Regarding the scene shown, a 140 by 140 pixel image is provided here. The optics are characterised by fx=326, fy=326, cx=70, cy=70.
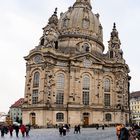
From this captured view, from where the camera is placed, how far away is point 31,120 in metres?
63.1

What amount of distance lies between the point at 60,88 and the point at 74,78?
3526 millimetres

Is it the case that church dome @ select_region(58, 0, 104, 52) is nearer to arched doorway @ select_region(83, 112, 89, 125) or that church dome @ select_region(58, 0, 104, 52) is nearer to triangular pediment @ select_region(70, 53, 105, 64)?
triangular pediment @ select_region(70, 53, 105, 64)

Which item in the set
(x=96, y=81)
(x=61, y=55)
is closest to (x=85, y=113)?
(x=96, y=81)

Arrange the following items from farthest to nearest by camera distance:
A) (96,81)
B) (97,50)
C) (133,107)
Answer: (133,107) → (97,50) → (96,81)

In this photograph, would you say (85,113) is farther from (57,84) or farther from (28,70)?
(28,70)

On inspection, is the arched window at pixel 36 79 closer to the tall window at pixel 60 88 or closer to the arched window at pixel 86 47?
the tall window at pixel 60 88

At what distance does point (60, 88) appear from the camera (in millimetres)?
65250

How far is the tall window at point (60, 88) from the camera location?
64.4 metres

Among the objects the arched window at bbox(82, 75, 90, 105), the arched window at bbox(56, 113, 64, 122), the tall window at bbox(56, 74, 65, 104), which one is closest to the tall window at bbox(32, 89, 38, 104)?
the tall window at bbox(56, 74, 65, 104)

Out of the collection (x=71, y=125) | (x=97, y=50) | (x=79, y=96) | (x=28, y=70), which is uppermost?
(x=97, y=50)

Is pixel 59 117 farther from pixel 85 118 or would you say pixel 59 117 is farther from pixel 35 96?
pixel 35 96

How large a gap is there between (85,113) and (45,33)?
1880cm

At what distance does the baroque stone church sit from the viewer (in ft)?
206

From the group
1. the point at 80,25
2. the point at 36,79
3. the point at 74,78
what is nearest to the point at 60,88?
the point at 74,78
